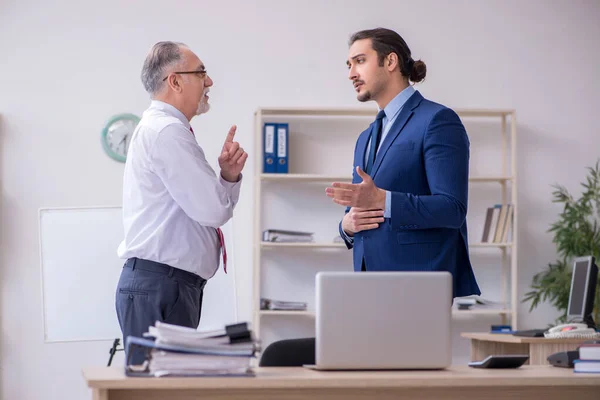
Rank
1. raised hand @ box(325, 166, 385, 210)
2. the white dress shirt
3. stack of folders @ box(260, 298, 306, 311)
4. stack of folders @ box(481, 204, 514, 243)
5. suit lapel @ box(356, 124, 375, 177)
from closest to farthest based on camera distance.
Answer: raised hand @ box(325, 166, 385, 210)
the white dress shirt
suit lapel @ box(356, 124, 375, 177)
stack of folders @ box(260, 298, 306, 311)
stack of folders @ box(481, 204, 514, 243)

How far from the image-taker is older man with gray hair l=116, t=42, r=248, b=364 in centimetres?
247

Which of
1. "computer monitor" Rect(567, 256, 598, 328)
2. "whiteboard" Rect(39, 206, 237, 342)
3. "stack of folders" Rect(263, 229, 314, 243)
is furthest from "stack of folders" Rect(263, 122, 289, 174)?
"computer monitor" Rect(567, 256, 598, 328)

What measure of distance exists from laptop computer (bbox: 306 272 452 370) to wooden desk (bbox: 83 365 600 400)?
0.03 metres

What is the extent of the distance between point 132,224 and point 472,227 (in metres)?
3.36

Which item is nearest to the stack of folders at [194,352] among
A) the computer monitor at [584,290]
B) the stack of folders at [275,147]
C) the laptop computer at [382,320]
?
the laptop computer at [382,320]

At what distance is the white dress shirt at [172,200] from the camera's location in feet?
8.06

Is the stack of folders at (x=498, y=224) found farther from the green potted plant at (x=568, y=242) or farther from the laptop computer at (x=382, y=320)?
the laptop computer at (x=382, y=320)

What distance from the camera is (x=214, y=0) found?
550 centimetres

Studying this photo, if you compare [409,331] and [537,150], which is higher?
[537,150]

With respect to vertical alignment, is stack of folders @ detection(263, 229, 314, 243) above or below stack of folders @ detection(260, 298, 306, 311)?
above

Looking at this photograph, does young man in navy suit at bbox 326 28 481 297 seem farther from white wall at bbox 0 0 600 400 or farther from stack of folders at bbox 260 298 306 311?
white wall at bbox 0 0 600 400

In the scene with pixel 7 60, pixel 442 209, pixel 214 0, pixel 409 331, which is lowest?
pixel 409 331

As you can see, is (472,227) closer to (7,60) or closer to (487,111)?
(487,111)

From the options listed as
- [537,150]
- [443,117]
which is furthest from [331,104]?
[443,117]
